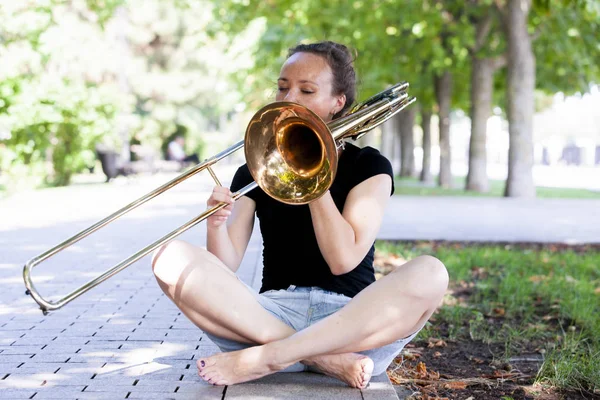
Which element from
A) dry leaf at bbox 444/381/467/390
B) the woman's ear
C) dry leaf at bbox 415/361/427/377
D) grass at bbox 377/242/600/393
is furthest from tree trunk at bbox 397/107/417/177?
the woman's ear

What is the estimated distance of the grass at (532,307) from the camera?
12.3 ft

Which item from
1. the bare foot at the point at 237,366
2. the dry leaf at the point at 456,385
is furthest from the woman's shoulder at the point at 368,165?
the dry leaf at the point at 456,385

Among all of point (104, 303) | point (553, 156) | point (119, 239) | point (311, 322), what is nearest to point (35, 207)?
point (119, 239)

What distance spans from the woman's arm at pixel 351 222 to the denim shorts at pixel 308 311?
16cm

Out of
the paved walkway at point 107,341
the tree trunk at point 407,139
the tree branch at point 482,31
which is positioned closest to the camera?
the paved walkway at point 107,341

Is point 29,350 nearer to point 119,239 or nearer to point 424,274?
point 424,274

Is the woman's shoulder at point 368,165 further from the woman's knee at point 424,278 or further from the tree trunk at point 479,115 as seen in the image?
the tree trunk at point 479,115

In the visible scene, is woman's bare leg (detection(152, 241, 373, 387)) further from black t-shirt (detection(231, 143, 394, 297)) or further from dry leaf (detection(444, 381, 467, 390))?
dry leaf (detection(444, 381, 467, 390))

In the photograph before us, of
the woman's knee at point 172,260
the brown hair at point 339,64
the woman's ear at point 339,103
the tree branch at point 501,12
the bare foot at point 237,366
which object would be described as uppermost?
the tree branch at point 501,12

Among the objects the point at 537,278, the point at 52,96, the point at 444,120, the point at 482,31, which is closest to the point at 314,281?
the point at 537,278

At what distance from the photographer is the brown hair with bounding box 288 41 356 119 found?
324 cm

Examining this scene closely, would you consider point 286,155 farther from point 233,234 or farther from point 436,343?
point 436,343

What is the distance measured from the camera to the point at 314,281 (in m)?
3.26

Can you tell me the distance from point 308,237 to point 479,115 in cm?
1466
